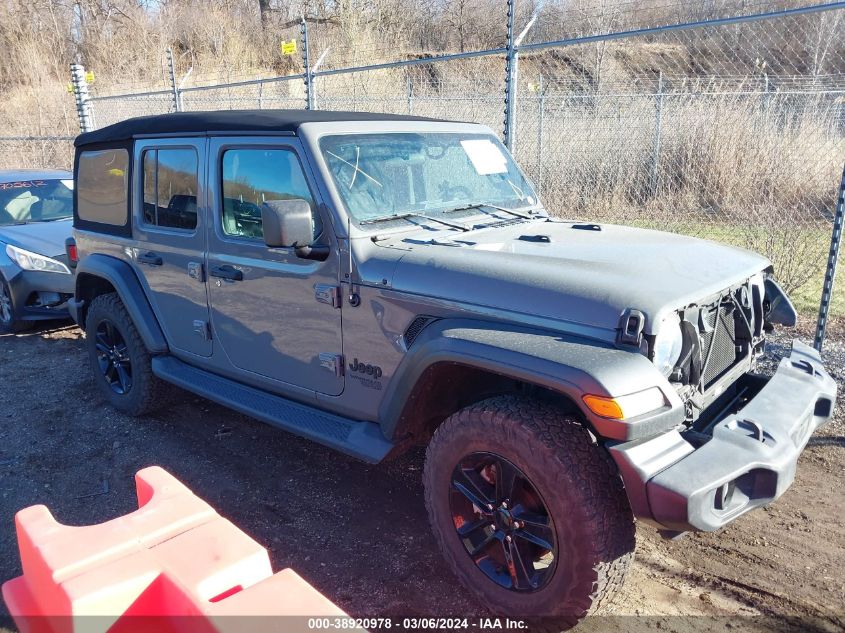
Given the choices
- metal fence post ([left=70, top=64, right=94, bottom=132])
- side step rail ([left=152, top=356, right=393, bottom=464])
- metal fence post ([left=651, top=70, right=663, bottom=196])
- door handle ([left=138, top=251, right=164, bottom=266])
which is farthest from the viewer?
metal fence post ([left=70, top=64, right=94, bottom=132])

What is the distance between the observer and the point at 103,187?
15.4 feet

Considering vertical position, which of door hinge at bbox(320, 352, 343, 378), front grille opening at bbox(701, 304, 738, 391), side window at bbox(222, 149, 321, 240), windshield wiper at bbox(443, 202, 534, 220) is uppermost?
side window at bbox(222, 149, 321, 240)

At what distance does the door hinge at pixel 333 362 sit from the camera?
129 inches

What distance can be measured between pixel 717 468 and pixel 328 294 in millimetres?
1837

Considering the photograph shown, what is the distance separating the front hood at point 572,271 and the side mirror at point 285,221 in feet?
1.33

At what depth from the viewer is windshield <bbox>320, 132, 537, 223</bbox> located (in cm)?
333

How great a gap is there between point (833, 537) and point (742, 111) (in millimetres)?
7377

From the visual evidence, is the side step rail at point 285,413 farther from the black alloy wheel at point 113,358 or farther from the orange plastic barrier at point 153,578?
the orange plastic barrier at point 153,578

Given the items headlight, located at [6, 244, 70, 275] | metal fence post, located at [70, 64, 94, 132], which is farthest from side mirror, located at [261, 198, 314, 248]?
metal fence post, located at [70, 64, 94, 132]

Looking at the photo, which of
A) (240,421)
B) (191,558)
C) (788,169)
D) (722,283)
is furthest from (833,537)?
(788,169)

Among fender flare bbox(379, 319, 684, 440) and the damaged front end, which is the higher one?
fender flare bbox(379, 319, 684, 440)

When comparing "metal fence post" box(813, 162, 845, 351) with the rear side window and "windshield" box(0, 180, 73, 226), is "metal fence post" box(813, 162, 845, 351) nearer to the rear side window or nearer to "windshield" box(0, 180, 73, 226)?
the rear side window

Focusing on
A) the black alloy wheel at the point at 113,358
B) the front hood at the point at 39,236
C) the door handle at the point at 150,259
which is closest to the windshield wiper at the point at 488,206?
the door handle at the point at 150,259

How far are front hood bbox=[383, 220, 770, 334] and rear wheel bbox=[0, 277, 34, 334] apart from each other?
525 cm
